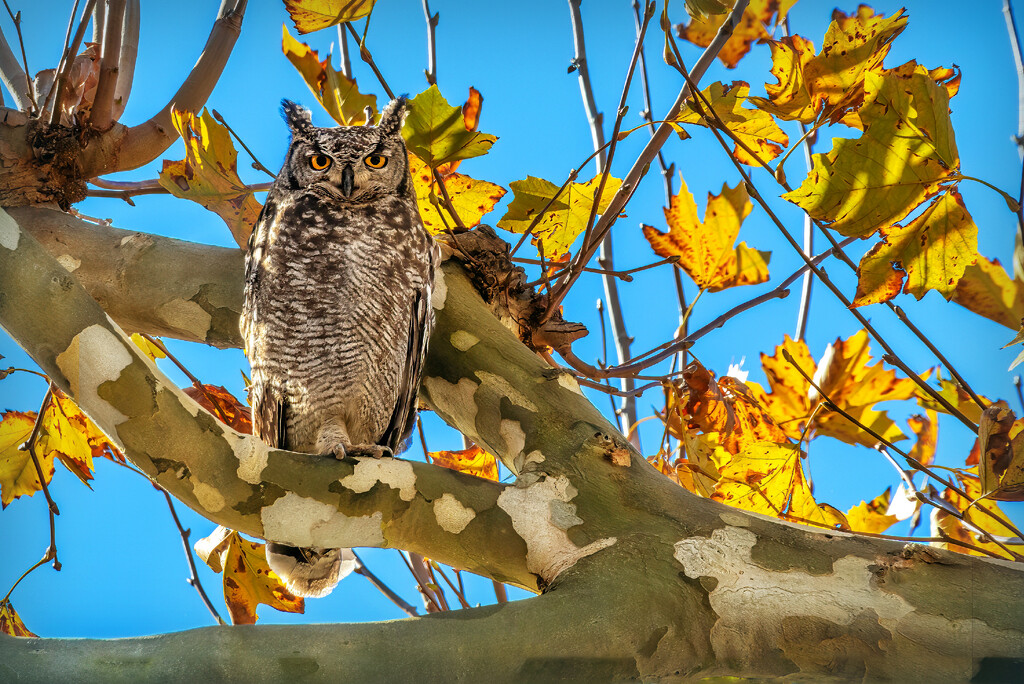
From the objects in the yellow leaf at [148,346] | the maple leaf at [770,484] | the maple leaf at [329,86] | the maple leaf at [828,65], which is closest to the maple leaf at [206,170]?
the maple leaf at [329,86]

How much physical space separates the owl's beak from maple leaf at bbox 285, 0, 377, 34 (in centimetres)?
39

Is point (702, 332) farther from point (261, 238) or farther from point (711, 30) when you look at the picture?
point (261, 238)

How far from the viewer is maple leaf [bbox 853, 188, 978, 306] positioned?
42.7 inches

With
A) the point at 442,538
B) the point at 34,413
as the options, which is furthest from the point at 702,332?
the point at 34,413

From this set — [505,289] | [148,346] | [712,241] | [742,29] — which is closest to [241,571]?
[148,346]

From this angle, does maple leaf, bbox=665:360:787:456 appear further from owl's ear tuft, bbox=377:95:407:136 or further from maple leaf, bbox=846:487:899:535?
owl's ear tuft, bbox=377:95:407:136

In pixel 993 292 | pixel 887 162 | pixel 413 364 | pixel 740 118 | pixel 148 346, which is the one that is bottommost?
pixel 993 292

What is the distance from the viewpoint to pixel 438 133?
4.34 feet

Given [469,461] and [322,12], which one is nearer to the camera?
[322,12]

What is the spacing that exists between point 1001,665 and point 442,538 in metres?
0.76

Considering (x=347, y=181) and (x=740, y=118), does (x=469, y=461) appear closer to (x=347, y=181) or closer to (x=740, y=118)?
(x=347, y=181)

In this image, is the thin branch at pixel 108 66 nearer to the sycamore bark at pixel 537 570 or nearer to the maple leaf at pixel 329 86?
the maple leaf at pixel 329 86

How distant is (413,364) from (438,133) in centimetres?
47

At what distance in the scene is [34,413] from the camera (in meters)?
1.83
